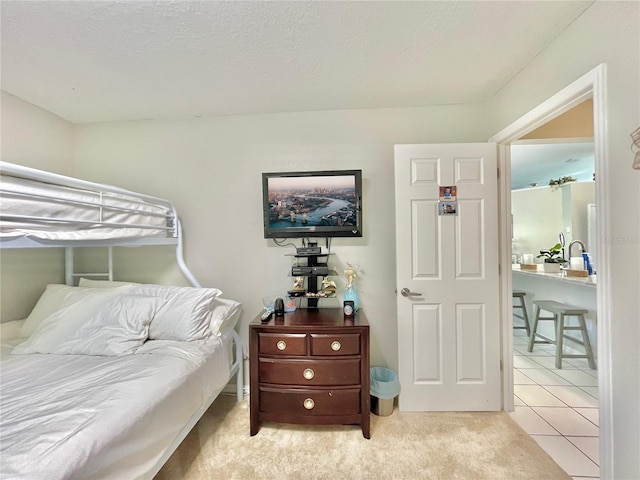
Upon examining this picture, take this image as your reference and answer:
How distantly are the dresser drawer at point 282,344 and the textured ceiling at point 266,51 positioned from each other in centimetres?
178

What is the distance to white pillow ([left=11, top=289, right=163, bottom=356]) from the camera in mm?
1540

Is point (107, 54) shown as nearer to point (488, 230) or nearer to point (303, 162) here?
point (303, 162)

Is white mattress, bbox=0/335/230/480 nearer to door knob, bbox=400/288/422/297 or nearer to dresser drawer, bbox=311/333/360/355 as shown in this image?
dresser drawer, bbox=311/333/360/355

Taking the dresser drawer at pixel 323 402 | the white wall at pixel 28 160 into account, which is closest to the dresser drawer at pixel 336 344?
the dresser drawer at pixel 323 402

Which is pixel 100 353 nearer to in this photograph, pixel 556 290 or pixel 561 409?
pixel 561 409

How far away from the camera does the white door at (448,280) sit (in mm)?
1960

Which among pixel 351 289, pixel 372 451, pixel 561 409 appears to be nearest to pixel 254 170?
pixel 351 289

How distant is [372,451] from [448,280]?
127cm

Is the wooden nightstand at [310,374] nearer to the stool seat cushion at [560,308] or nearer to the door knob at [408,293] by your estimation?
the door knob at [408,293]

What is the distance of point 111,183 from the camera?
7.83 ft

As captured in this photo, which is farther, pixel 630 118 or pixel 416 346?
pixel 416 346

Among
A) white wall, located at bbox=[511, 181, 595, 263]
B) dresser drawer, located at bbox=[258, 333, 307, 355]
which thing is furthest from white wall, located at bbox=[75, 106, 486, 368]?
white wall, located at bbox=[511, 181, 595, 263]

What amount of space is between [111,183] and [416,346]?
308cm

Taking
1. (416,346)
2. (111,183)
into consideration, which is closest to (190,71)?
(111,183)
